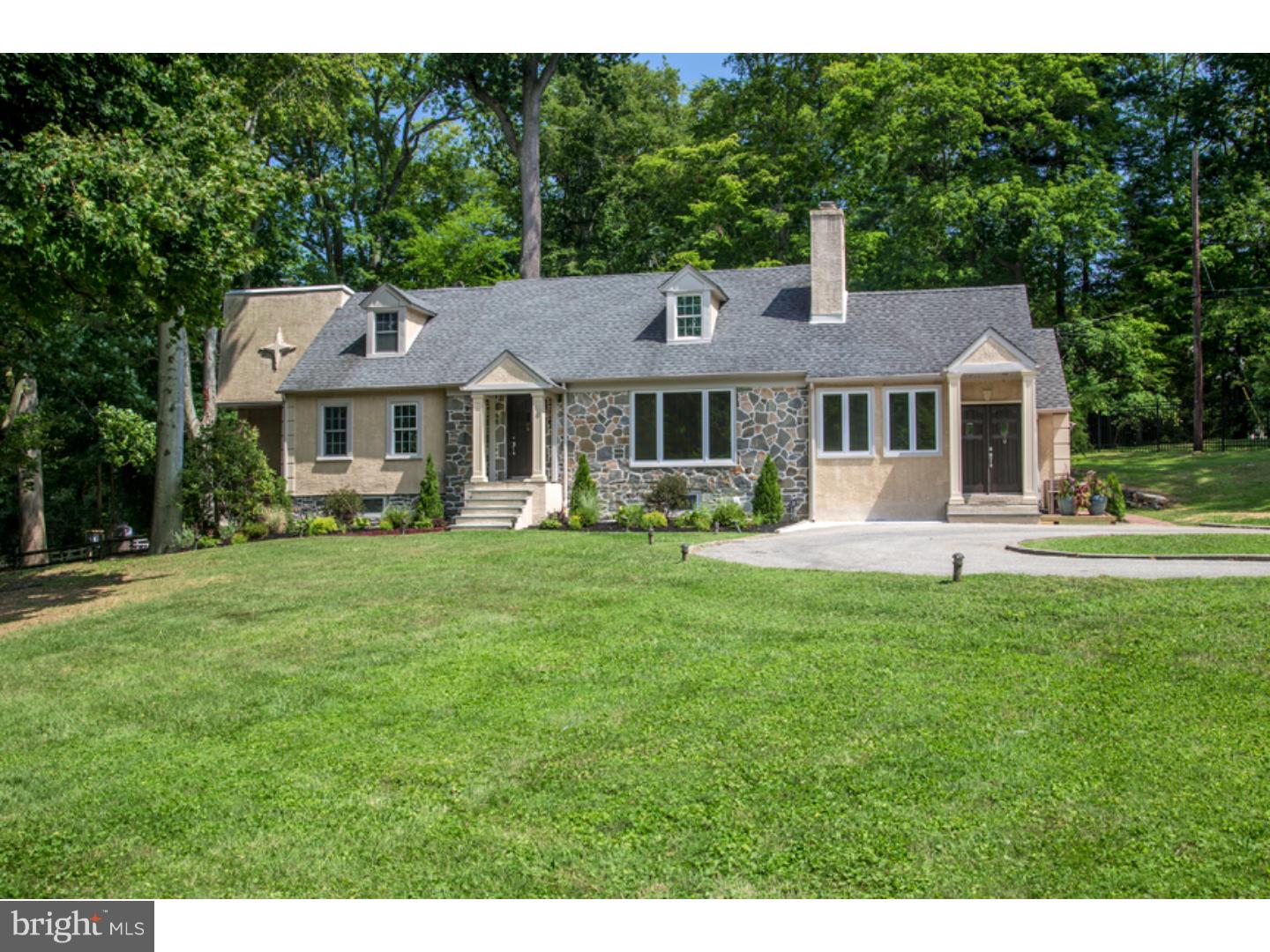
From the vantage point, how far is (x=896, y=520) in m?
20.2

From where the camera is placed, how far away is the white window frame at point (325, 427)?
22.9m

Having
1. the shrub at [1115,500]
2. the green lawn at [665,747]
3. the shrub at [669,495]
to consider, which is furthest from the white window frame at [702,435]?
the green lawn at [665,747]

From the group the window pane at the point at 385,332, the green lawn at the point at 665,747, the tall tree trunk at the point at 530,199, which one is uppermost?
the tall tree trunk at the point at 530,199

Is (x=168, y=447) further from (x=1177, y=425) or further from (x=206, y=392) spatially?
(x=1177, y=425)

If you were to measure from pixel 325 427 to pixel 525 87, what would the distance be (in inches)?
595

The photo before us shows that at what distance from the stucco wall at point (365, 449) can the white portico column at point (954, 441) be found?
443 inches

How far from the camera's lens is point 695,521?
19125mm

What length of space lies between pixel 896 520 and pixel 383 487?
1164cm

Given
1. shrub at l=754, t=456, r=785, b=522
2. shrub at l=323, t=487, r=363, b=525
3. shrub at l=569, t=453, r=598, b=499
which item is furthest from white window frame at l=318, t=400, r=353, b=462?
shrub at l=754, t=456, r=785, b=522

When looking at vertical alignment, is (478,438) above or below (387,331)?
below

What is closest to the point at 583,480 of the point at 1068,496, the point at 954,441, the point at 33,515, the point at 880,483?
the point at 880,483

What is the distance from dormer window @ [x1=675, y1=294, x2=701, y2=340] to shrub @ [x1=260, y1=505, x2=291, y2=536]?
977 centimetres

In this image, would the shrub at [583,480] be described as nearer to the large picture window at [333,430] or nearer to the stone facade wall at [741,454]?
the stone facade wall at [741,454]
